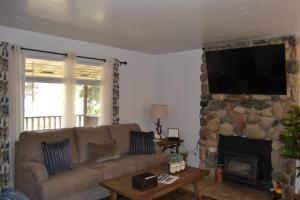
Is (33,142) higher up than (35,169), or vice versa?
(33,142)

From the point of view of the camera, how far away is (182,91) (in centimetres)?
516

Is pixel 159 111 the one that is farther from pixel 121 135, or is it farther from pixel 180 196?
pixel 180 196

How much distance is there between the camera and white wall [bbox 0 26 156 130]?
377 centimetres

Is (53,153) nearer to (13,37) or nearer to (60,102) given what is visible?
(60,102)

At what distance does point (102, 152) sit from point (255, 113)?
256cm

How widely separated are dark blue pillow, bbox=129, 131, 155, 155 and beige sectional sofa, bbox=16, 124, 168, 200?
0.35ft

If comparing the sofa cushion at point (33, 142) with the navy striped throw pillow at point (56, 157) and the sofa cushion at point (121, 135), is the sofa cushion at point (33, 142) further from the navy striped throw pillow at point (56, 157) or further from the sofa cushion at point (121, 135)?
the sofa cushion at point (121, 135)

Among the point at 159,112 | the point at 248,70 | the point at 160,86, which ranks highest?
the point at 248,70

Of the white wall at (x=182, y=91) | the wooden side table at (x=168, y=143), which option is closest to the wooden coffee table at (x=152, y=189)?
the wooden side table at (x=168, y=143)

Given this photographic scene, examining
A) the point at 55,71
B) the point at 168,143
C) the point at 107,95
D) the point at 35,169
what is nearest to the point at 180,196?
the point at 168,143

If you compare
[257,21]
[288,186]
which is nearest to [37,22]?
[257,21]

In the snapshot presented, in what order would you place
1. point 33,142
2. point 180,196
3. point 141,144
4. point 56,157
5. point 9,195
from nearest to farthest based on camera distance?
point 9,195 → point 56,157 → point 33,142 → point 180,196 → point 141,144

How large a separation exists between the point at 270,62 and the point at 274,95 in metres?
0.54

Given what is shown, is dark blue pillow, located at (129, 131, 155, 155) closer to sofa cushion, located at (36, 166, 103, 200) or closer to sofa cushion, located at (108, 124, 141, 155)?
sofa cushion, located at (108, 124, 141, 155)
